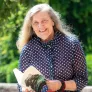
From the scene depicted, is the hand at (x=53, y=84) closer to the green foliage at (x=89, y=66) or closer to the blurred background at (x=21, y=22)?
the blurred background at (x=21, y=22)

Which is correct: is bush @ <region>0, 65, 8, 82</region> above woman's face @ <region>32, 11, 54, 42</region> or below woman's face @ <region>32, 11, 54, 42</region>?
below

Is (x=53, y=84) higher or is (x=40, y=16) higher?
(x=40, y=16)

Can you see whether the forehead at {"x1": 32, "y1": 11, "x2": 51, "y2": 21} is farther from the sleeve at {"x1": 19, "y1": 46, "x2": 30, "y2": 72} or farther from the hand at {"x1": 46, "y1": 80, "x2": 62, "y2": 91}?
the hand at {"x1": 46, "y1": 80, "x2": 62, "y2": 91}

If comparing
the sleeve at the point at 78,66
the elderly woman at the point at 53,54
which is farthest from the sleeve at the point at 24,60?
the sleeve at the point at 78,66

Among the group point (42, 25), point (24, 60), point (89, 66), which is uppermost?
point (42, 25)

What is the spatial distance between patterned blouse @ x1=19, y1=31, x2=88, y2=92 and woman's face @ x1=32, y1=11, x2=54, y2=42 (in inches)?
3.2

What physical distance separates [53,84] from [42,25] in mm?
428

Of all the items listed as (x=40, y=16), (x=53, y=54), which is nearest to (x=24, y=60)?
(x=53, y=54)

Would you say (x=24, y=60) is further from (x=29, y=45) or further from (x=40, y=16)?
(x=40, y=16)

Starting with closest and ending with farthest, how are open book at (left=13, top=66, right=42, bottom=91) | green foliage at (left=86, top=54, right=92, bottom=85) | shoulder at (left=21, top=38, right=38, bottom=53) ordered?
open book at (left=13, top=66, right=42, bottom=91), shoulder at (left=21, top=38, right=38, bottom=53), green foliage at (left=86, top=54, right=92, bottom=85)

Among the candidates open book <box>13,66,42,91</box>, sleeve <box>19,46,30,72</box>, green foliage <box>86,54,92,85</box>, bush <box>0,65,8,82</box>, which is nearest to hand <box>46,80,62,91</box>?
open book <box>13,66,42,91</box>

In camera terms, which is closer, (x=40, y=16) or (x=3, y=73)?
(x=40, y=16)

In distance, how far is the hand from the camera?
2.72m

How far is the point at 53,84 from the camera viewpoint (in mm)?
2723
